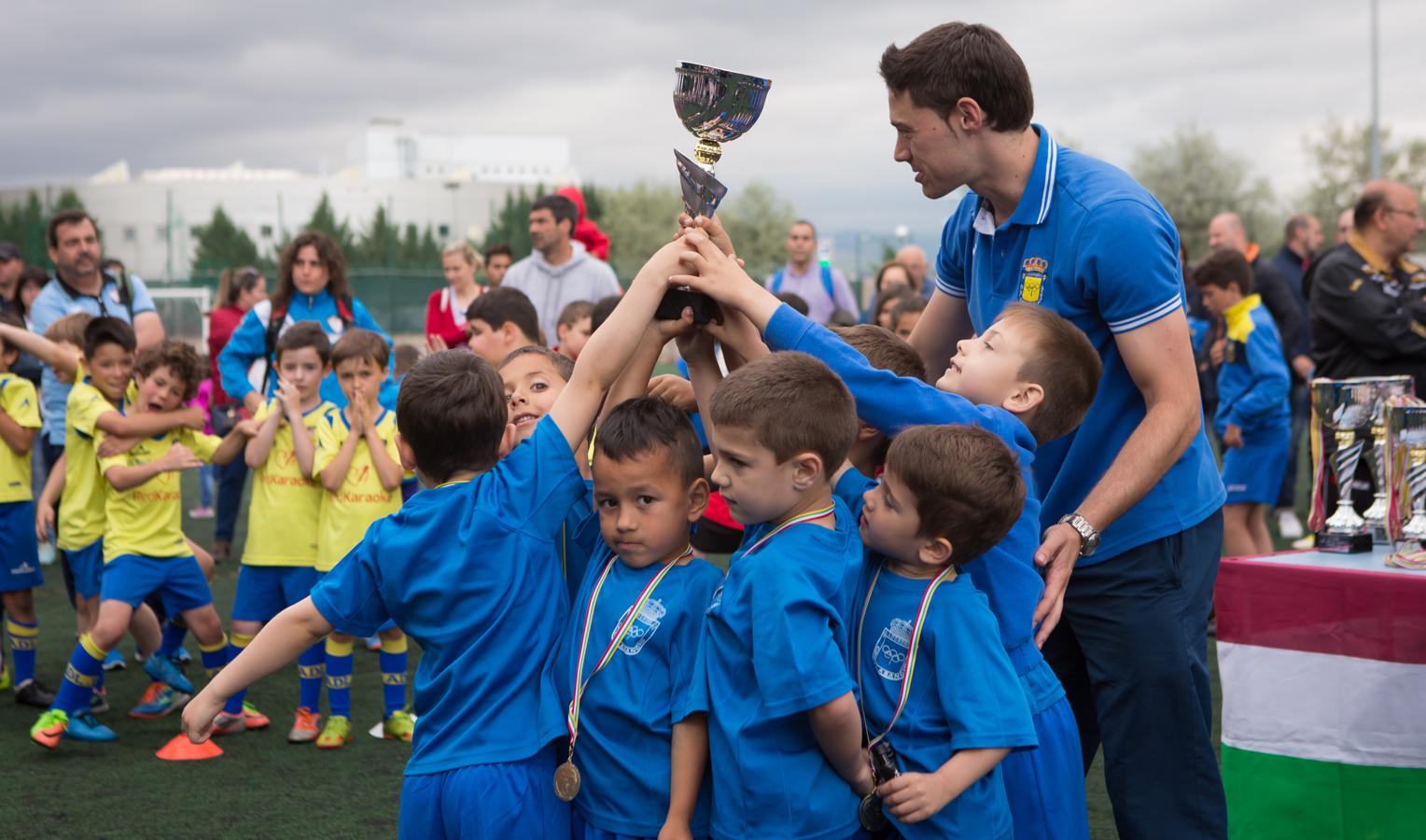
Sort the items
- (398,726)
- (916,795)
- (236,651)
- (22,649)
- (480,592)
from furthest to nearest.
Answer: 1. (22,649)
2. (236,651)
3. (398,726)
4. (480,592)
5. (916,795)

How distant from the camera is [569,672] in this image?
8.24 feet

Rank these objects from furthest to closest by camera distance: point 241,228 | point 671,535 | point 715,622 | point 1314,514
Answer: point 241,228 < point 1314,514 < point 671,535 < point 715,622

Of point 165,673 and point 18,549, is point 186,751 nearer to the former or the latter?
point 165,673

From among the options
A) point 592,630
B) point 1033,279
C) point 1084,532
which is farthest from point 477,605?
point 1033,279

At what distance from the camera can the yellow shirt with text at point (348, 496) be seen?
5.28 metres

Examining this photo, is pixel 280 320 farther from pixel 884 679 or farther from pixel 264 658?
pixel 884 679

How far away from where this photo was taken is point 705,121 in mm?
2611

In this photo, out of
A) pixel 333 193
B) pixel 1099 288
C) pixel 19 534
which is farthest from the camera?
pixel 333 193

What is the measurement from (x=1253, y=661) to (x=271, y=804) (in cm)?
333

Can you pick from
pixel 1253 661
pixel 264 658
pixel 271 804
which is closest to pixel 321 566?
pixel 271 804

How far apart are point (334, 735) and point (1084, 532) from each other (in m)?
3.64

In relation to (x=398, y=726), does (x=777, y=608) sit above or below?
above

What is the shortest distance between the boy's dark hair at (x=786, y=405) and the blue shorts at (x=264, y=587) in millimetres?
3647

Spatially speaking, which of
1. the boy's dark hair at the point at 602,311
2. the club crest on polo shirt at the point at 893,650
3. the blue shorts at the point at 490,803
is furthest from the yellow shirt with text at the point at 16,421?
the club crest on polo shirt at the point at 893,650
